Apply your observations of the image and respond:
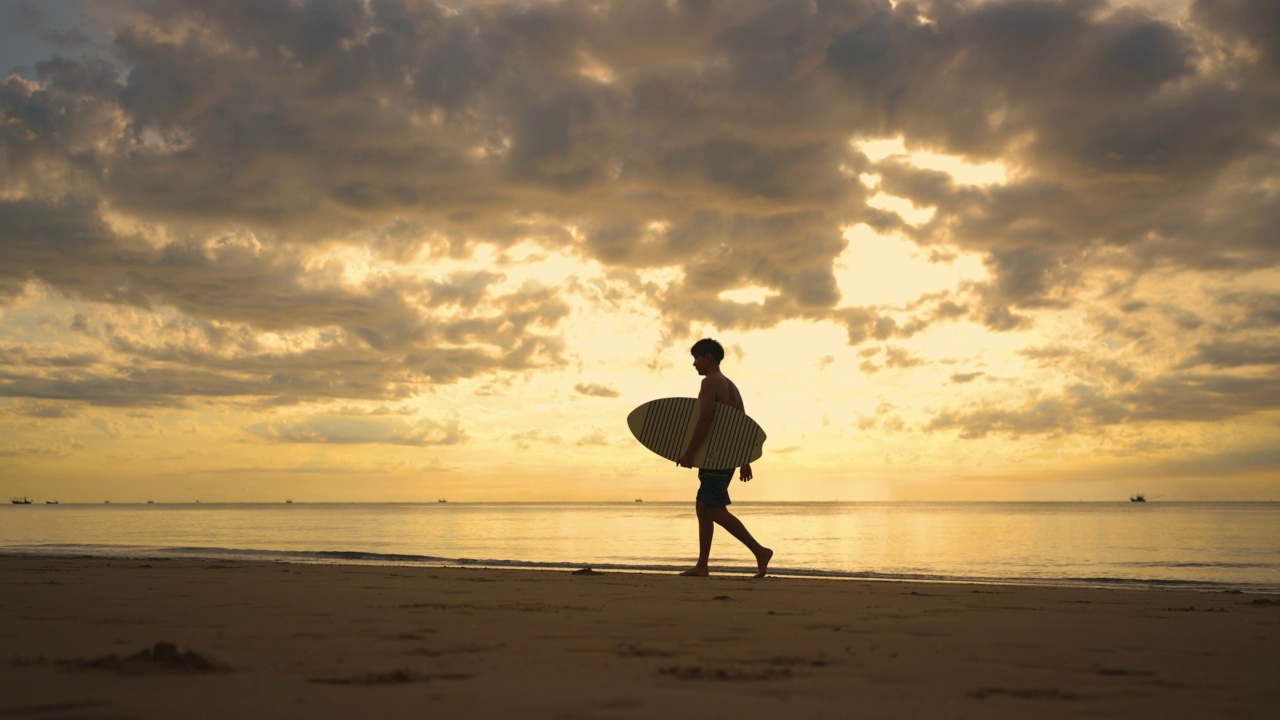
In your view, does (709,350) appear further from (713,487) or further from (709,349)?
(713,487)

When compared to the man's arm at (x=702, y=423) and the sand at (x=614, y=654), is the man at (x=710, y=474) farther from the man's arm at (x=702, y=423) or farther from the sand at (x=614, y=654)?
the sand at (x=614, y=654)

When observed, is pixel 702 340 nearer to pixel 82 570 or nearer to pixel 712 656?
pixel 712 656

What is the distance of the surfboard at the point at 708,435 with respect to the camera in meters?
9.06

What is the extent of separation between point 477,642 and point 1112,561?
18108 millimetres

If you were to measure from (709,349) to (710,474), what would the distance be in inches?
49.5

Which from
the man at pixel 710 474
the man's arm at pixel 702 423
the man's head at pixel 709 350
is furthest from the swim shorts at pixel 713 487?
the man's head at pixel 709 350

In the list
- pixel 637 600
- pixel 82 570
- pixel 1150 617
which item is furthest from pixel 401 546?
pixel 1150 617

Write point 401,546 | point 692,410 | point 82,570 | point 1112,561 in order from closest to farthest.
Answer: point 82,570
point 692,410
point 1112,561
point 401,546

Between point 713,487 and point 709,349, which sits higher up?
point 709,349

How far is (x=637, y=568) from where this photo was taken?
13.4 metres

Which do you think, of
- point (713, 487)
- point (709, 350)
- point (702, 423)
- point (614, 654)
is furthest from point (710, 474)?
point (614, 654)

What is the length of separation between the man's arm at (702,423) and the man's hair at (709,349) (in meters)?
0.38

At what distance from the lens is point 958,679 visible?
10.8ft

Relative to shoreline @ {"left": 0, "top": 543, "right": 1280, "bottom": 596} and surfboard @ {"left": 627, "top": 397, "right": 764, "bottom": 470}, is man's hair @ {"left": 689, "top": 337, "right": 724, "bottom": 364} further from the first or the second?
shoreline @ {"left": 0, "top": 543, "right": 1280, "bottom": 596}
